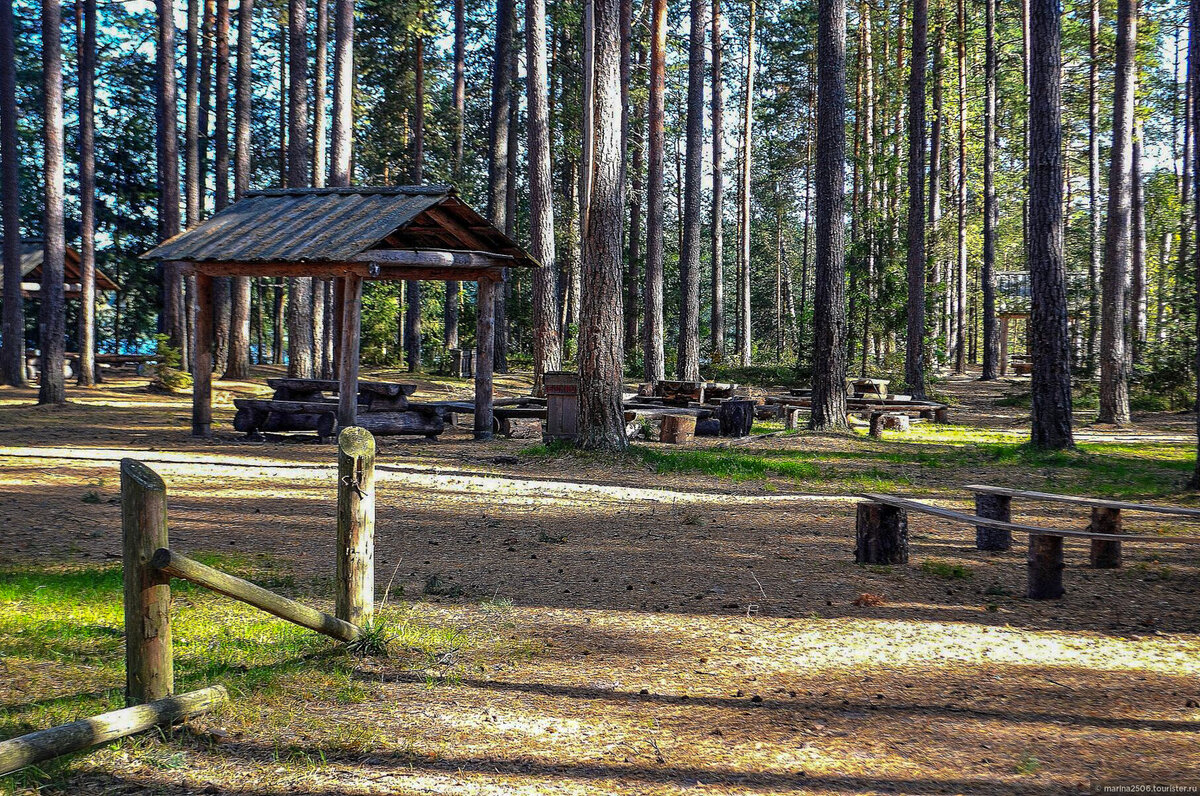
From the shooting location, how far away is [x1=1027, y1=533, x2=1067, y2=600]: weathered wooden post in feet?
21.4

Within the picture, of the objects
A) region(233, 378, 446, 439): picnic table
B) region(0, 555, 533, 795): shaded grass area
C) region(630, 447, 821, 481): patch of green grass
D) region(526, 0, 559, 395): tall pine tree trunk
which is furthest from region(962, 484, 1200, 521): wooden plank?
region(526, 0, 559, 395): tall pine tree trunk

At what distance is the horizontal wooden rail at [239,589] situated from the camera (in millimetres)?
3842

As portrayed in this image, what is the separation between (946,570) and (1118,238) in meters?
14.6

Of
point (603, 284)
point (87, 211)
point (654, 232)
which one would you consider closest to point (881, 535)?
point (603, 284)

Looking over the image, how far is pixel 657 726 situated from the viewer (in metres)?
4.34

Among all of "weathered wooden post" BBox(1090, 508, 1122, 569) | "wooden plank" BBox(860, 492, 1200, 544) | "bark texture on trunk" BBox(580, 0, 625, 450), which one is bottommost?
"weathered wooden post" BBox(1090, 508, 1122, 569)

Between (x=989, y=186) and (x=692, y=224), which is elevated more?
(x=989, y=186)

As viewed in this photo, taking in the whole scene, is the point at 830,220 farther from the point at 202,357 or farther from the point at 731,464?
the point at 202,357

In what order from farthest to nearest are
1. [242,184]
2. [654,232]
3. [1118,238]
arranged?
[242,184] < [654,232] < [1118,238]

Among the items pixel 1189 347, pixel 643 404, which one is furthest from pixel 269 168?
pixel 1189 347

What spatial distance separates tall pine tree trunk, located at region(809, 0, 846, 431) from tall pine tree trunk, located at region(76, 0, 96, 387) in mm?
19433

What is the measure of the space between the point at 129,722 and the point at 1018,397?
25.5 m

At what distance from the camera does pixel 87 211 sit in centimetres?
2536

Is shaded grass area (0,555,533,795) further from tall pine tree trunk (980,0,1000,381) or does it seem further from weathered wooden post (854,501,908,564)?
tall pine tree trunk (980,0,1000,381)
